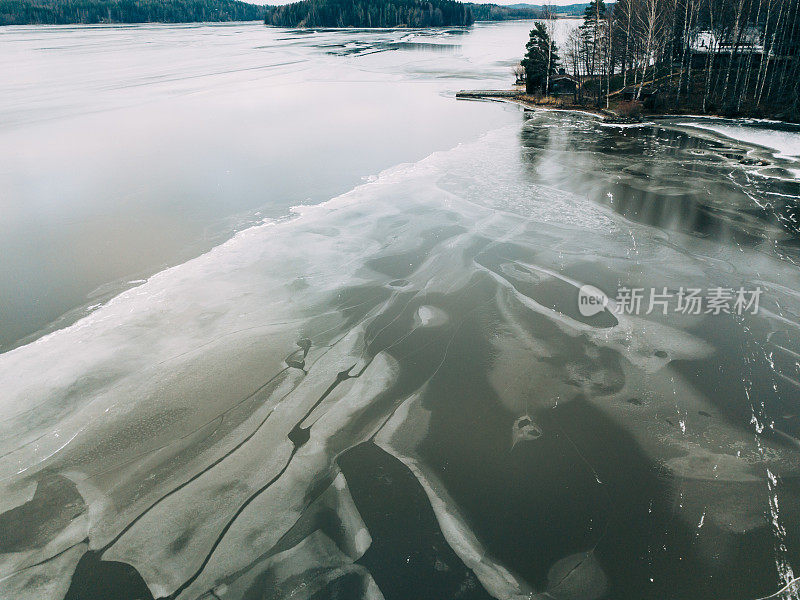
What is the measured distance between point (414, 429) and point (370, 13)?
13778 cm

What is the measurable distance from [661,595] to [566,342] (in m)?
3.93

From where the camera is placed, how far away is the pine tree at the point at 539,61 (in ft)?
99.9

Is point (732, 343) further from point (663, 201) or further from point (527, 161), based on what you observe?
point (527, 161)

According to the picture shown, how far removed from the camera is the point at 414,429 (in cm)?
604

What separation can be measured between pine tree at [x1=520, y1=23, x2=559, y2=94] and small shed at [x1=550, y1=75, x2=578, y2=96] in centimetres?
57

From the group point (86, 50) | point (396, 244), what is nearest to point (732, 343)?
point (396, 244)

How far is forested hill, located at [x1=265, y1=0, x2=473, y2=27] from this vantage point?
122m

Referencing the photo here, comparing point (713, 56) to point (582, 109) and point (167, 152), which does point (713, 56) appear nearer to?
point (582, 109)

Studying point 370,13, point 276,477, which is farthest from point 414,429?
point 370,13

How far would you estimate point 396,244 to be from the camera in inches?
438

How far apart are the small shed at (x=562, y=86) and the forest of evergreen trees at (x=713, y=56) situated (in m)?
1.00

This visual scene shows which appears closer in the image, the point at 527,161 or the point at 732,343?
the point at 732,343

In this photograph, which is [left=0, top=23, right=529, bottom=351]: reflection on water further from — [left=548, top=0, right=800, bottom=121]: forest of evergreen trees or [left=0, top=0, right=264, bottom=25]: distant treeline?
[left=0, top=0, right=264, bottom=25]: distant treeline

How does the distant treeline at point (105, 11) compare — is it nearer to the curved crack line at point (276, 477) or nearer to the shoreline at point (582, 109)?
the shoreline at point (582, 109)
